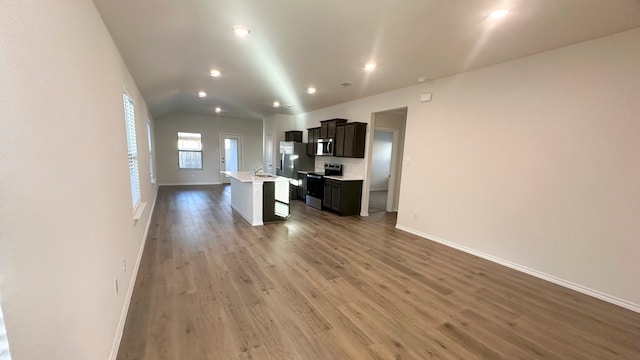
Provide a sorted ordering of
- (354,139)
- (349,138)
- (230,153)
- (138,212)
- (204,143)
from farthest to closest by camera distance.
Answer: (230,153) < (204,143) < (349,138) < (354,139) < (138,212)

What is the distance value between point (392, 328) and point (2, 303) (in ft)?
7.78

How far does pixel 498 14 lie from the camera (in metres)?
2.24

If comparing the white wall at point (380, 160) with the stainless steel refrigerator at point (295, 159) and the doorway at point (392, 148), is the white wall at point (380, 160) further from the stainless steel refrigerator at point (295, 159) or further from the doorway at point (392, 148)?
the stainless steel refrigerator at point (295, 159)

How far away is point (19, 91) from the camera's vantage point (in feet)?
2.70

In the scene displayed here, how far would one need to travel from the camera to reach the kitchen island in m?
5.00

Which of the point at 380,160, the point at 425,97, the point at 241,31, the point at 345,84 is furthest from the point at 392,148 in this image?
the point at 241,31

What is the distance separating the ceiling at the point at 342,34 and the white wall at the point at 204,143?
5748 millimetres

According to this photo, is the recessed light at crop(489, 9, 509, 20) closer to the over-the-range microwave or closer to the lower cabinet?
the lower cabinet

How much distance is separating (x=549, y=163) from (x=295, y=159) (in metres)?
5.85

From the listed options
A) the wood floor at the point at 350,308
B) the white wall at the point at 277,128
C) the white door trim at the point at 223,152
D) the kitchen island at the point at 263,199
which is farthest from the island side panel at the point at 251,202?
the white door trim at the point at 223,152

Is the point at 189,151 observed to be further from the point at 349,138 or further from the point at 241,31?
the point at 241,31

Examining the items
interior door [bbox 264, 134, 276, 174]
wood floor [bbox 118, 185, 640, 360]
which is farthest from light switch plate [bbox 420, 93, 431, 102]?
interior door [bbox 264, 134, 276, 174]

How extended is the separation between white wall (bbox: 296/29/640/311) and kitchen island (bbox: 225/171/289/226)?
2.99m

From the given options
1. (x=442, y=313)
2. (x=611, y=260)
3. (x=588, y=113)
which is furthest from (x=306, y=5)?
(x=611, y=260)
